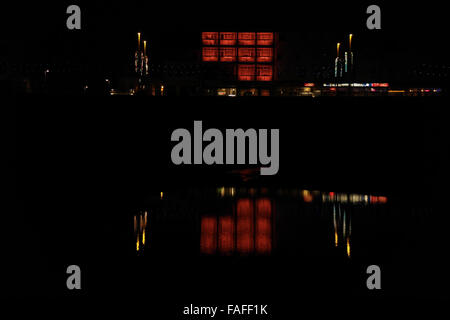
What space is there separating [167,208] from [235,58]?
30223 millimetres

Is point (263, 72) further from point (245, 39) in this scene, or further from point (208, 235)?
point (208, 235)

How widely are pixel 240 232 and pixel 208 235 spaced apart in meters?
0.74

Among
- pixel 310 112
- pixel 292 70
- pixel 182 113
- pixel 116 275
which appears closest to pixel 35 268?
pixel 116 275

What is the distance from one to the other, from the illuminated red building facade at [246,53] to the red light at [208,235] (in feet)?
99.7

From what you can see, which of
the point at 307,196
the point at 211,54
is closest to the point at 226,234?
the point at 307,196

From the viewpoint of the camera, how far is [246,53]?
4312cm

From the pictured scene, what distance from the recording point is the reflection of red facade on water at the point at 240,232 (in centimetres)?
1068

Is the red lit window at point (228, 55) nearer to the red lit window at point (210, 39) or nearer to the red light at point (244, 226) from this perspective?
the red lit window at point (210, 39)

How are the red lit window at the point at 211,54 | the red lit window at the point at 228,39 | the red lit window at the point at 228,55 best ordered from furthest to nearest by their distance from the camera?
the red lit window at the point at 228,55 < the red lit window at the point at 228,39 < the red lit window at the point at 211,54

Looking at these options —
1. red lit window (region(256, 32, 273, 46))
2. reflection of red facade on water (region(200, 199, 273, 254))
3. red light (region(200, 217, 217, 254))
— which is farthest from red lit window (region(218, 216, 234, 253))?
red lit window (region(256, 32, 273, 46))

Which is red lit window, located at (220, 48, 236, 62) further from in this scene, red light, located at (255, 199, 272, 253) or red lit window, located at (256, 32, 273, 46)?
red light, located at (255, 199, 272, 253)

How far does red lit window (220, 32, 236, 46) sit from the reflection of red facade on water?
3001 centimetres

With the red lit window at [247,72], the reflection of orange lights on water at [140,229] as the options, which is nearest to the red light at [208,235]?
the reflection of orange lights on water at [140,229]
